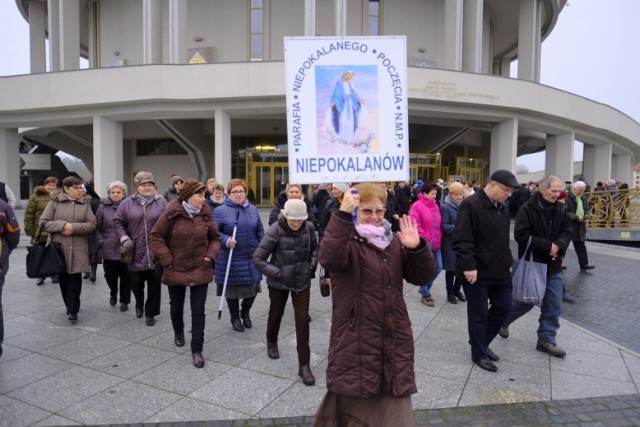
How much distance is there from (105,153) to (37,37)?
46.3 feet

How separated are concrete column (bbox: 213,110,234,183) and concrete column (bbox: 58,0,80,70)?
1011 centimetres

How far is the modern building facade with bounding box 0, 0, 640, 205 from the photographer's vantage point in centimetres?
1983

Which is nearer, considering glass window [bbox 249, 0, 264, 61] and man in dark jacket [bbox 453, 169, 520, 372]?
man in dark jacket [bbox 453, 169, 520, 372]

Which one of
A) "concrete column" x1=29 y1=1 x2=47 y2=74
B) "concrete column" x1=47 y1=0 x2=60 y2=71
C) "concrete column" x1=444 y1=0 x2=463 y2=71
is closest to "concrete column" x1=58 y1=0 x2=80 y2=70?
"concrete column" x1=47 y1=0 x2=60 y2=71

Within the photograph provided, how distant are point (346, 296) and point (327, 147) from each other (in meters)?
1.09

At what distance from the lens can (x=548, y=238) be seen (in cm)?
482

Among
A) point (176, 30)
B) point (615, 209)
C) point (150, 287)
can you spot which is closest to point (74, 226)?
point (150, 287)

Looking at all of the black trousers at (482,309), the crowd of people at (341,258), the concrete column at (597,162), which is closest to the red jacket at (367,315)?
the crowd of people at (341,258)

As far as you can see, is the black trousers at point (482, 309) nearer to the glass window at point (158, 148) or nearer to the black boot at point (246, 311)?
the black boot at point (246, 311)

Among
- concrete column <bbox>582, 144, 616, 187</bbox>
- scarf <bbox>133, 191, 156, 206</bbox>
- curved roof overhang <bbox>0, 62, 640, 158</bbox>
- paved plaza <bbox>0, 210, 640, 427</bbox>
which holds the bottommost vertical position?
paved plaza <bbox>0, 210, 640, 427</bbox>

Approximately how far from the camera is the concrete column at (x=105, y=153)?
2091 cm

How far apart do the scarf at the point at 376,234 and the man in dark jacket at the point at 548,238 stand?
279 cm

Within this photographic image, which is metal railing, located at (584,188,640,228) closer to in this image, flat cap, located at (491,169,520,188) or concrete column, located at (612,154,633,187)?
flat cap, located at (491,169,520,188)

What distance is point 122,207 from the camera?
5.83 meters
